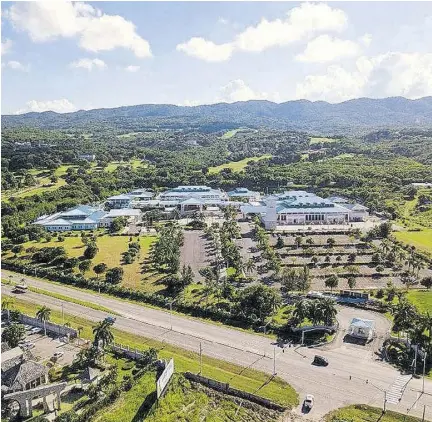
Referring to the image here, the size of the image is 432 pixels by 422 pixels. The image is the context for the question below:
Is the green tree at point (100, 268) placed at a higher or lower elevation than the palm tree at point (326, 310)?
lower

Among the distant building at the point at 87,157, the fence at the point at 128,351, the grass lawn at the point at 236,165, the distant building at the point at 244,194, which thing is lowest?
the distant building at the point at 244,194

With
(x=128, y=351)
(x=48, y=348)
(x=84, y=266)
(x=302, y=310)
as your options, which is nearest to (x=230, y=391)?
(x=128, y=351)

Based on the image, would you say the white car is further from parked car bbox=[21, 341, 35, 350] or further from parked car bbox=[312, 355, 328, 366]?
parked car bbox=[21, 341, 35, 350]

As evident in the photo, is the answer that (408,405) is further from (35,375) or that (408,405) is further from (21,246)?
(21,246)

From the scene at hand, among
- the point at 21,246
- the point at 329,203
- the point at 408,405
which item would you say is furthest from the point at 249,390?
the point at 329,203

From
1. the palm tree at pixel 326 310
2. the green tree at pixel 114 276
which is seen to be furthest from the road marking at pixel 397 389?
the green tree at pixel 114 276

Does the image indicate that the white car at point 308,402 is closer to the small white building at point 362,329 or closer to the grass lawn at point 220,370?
the grass lawn at point 220,370
